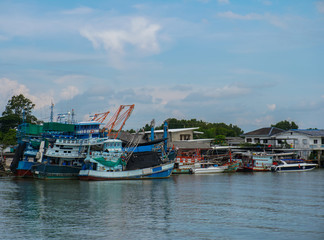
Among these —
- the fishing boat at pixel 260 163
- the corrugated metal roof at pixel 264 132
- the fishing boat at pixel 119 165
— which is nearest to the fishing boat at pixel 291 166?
the fishing boat at pixel 260 163

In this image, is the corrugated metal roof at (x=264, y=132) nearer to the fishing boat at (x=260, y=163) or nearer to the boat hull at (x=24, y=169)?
the fishing boat at (x=260, y=163)

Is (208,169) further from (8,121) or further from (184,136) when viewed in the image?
(8,121)

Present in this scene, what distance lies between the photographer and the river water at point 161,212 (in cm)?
2370

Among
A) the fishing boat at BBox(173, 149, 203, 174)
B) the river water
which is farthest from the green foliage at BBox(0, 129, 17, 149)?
the river water

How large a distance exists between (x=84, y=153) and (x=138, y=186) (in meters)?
12.1

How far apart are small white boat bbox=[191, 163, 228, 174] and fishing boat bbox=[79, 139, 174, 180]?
11.0 m

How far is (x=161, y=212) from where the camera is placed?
29.8 m

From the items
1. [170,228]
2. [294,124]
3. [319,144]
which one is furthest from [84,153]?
[294,124]

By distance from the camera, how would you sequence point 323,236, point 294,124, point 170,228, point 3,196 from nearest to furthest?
1. point 323,236
2. point 170,228
3. point 3,196
4. point 294,124

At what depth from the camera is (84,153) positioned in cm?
5497

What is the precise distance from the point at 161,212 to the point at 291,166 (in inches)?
1865

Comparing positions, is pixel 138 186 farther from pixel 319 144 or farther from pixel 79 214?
pixel 319 144

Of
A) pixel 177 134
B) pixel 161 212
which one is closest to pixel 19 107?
pixel 177 134

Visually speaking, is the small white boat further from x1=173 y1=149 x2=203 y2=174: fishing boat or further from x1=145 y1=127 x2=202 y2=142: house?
x1=145 y1=127 x2=202 y2=142: house
